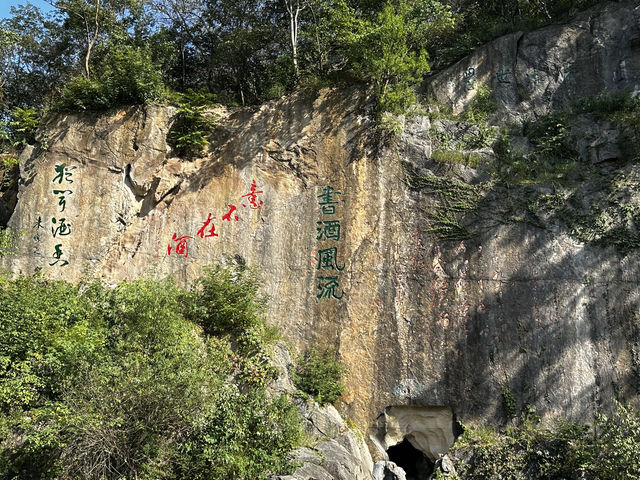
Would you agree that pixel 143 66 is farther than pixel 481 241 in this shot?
Yes

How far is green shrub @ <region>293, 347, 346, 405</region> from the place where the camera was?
30.5ft

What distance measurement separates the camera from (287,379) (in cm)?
900

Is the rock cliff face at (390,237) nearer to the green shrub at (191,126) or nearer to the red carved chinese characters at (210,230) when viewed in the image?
the red carved chinese characters at (210,230)

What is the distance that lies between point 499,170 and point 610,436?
4878mm

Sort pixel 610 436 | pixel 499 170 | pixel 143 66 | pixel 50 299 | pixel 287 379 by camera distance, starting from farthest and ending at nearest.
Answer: pixel 143 66 < pixel 499 170 < pixel 287 379 < pixel 50 299 < pixel 610 436

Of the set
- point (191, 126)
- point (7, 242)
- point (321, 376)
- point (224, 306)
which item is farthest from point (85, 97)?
point (321, 376)

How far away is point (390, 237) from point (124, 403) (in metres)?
5.40

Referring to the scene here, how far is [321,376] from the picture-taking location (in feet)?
30.9

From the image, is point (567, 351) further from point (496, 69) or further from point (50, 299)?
point (50, 299)

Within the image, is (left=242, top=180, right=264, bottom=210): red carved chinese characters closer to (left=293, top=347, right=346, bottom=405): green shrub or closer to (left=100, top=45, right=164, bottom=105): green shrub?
(left=100, top=45, right=164, bottom=105): green shrub

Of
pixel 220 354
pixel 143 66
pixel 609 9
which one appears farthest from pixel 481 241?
pixel 143 66

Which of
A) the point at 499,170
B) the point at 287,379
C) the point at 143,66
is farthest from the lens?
the point at 143,66

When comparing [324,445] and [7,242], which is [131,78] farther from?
[324,445]

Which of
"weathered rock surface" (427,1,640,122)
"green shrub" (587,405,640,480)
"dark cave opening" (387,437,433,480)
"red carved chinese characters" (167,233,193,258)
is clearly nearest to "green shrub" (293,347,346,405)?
"dark cave opening" (387,437,433,480)
